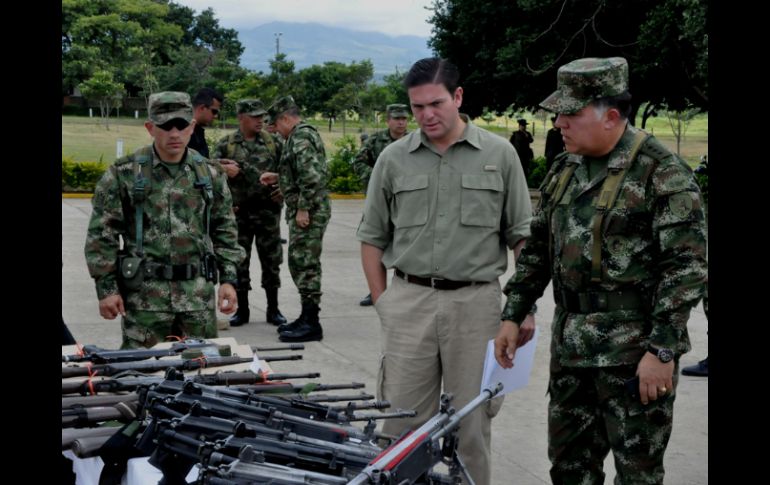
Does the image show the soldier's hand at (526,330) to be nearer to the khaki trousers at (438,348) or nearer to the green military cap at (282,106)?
the khaki trousers at (438,348)

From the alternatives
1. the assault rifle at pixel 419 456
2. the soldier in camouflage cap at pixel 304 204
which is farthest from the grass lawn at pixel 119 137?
the assault rifle at pixel 419 456

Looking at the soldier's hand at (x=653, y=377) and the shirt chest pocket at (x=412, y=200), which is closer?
the soldier's hand at (x=653, y=377)

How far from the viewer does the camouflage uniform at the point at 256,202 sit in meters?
8.92

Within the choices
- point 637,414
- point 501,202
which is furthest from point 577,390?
point 501,202

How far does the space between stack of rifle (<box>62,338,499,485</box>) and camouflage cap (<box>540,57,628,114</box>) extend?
1.12 meters

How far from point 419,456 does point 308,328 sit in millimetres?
5938

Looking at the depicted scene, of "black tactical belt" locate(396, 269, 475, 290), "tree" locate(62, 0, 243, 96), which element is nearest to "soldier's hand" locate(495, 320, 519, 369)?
"black tactical belt" locate(396, 269, 475, 290)

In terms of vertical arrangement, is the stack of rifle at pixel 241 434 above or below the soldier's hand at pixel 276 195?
below

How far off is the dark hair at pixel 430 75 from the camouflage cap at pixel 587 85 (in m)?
0.82

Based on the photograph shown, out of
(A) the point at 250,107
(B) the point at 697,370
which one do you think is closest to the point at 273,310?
(A) the point at 250,107

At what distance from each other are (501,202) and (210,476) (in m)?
2.23

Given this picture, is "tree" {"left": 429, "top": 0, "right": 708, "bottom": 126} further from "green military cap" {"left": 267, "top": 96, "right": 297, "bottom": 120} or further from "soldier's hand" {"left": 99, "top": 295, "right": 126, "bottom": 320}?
"soldier's hand" {"left": 99, "top": 295, "right": 126, "bottom": 320}

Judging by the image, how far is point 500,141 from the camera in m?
4.54
